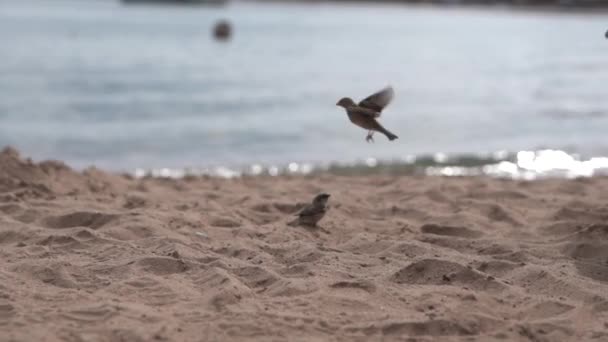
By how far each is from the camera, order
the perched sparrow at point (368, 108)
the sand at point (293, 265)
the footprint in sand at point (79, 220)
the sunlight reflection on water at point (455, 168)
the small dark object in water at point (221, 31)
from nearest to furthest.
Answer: the sand at point (293, 265) < the perched sparrow at point (368, 108) < the footprint in sand at point (79, 220) < the sunlight reflection on water at point (455, 168) < the small dark object in water at point (221, 31)

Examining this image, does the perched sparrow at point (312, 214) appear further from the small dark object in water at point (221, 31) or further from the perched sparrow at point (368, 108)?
the small dark object in water at point (221, 31)

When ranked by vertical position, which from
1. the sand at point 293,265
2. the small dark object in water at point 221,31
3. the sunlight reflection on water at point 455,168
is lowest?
the sand at point 293,265

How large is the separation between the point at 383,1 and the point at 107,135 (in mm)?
103257

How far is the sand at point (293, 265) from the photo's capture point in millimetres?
3574

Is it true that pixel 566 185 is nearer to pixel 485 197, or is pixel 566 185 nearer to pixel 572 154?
pixel 485 197

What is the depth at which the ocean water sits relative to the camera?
39.8 feet

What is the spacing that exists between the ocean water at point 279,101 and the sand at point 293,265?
15.6 ft

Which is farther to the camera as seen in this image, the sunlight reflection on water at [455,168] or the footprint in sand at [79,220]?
the sunlight reflection on water at [455,168]

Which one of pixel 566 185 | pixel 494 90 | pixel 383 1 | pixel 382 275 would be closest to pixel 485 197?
pixel 566 185

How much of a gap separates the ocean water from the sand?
4745 mm

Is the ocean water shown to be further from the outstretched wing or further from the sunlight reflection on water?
the outstretched wing

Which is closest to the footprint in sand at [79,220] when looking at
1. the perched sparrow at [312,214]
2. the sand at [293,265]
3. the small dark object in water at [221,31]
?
the sand at [293,265]

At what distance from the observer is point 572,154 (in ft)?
37.1

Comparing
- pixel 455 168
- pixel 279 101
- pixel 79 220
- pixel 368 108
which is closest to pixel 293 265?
pixel 368 108
